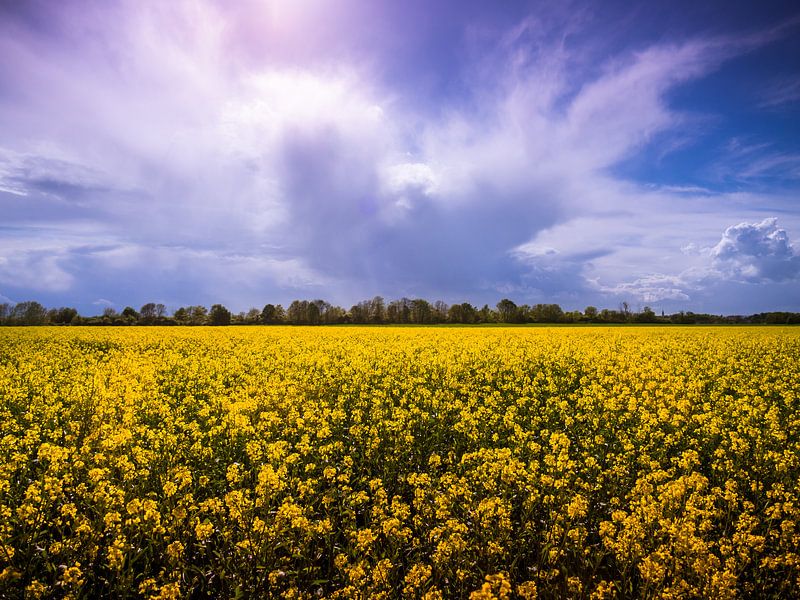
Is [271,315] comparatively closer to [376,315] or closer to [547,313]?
[376,315]

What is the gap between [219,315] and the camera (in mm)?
89562

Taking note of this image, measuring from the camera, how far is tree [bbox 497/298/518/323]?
307ft

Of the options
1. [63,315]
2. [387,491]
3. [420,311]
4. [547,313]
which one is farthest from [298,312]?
[387,491]

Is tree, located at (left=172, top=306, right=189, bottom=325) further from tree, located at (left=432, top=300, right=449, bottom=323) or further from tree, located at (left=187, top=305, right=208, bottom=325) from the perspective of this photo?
tree, located at (left=432, top=300, right=449, bottom=323)

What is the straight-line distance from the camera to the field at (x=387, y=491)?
15.5 feet

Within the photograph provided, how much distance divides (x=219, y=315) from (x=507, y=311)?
2528 inches

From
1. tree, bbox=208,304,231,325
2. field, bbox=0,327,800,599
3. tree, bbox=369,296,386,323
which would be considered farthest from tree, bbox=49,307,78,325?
field, bbox=0,327,800,599

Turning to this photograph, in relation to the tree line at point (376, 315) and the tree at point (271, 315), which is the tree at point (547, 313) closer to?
the tree line at point (376, 315)

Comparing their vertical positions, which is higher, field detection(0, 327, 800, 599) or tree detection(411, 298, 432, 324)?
tree detection(411, 298, 432, 324)

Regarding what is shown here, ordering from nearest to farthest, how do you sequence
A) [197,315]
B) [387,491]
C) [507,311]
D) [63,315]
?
[387,491] < [63,315] < [197,315] < [507,311]

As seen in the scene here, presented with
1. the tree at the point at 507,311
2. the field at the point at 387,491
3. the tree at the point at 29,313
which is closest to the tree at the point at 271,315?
the tree at the point at 29,313

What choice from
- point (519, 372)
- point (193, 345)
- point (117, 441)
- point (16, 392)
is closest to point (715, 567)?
point (117, 441)

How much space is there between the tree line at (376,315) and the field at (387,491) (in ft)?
260

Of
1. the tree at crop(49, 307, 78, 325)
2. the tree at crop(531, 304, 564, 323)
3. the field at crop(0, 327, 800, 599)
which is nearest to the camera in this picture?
the field at crop(0, 327, 800, 599)
